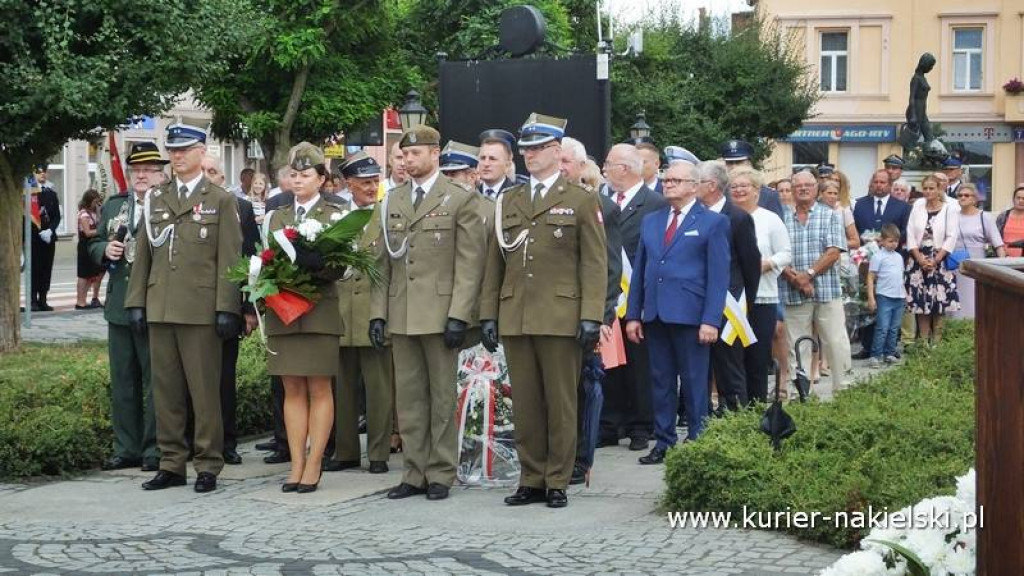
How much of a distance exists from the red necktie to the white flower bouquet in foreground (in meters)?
4.91

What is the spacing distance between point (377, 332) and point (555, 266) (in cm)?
117

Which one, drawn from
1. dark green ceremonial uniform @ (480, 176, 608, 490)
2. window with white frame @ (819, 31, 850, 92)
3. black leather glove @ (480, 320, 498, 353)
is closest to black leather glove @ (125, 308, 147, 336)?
black leather glove @ (480, 320, 498, 353)

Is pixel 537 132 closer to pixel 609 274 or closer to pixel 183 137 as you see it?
pixel 609 274

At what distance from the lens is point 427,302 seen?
30.4 ft

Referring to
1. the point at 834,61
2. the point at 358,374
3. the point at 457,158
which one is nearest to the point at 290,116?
the point at 358,374

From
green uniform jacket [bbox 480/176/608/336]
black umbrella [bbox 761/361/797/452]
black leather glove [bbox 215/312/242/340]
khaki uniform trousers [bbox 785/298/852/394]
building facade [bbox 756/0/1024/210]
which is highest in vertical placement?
building facade [bbox 756/0/1024/210]

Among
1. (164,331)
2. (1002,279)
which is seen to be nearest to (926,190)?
(164,331)

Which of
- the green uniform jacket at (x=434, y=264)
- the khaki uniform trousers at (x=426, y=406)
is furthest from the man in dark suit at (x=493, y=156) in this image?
the khaki uniform trousers at (x=426, y=406)

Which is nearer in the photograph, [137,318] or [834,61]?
[137,318]

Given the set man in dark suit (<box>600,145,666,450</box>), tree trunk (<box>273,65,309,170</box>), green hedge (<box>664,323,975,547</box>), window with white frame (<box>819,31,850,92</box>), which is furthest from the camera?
window with white frame (<box>819,31,850,92</box>)

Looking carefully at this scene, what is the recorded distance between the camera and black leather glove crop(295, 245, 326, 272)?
916 centimetres

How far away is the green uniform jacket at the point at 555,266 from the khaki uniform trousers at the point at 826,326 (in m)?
5.09

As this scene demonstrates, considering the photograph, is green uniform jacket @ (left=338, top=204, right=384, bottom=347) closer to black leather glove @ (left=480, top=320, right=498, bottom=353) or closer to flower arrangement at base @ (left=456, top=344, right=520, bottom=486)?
flower arrangement at base @ (left=456, top=344, right=520, bottom=486)

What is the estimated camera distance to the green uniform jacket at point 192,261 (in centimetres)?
956
